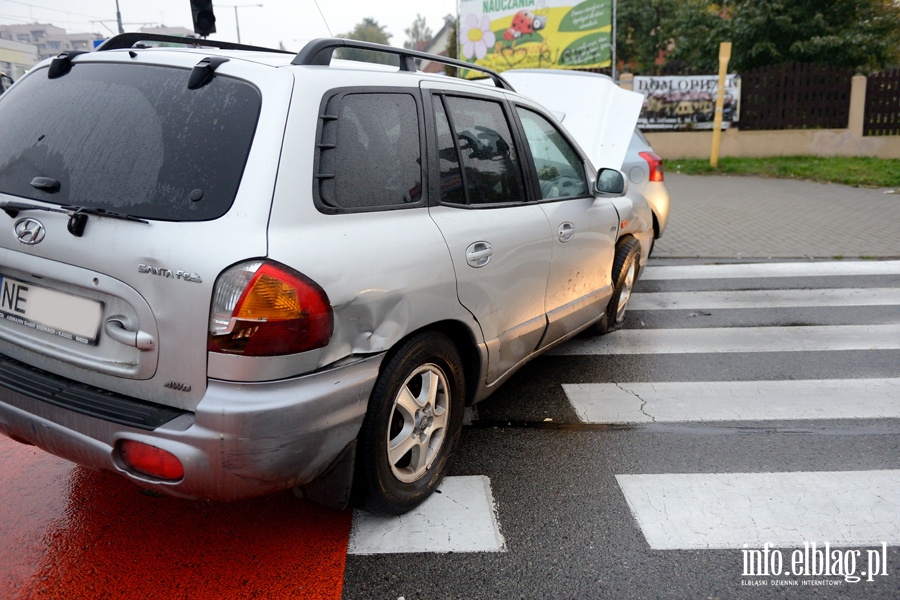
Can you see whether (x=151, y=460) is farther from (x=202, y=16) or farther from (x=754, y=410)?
(x=202, y=16)

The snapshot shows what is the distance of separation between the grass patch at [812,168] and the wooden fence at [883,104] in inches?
33.7

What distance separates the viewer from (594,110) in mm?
6695

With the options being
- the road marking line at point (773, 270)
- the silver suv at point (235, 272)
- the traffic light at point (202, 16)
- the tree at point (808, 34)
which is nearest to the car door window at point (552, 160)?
the silver suv at point (235, 272)

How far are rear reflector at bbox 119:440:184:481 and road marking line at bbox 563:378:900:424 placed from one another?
2.44m

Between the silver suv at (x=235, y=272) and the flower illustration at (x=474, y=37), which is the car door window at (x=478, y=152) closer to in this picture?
the silver suv at (x=235, y=272)

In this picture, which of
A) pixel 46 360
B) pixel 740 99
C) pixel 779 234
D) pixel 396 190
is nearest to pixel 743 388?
pixel 396 190

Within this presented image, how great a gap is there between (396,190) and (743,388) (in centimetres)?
292

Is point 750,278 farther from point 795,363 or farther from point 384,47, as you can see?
point 384,47

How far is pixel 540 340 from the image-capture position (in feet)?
13.4

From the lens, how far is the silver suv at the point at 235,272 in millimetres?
2346

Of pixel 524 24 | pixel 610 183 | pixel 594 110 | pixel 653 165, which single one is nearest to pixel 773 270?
pixel 653 165

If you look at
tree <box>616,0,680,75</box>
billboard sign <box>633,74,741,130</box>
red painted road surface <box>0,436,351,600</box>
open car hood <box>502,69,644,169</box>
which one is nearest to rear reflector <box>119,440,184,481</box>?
red painted road surface <box>0,436,351,600</box>

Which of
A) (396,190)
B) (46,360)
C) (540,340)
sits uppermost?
(396,190)

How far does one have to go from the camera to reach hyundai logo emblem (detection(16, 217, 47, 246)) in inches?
102
